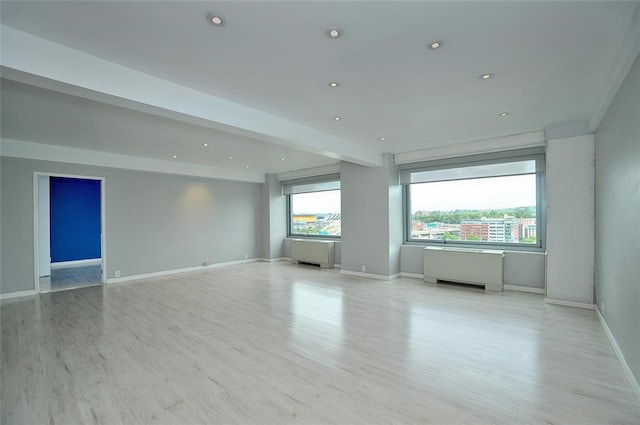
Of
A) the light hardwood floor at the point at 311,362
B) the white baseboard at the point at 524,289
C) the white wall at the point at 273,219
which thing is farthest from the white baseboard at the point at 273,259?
the white baseboard at the point at 524,289

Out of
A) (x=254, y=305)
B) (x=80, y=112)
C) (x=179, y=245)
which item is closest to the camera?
(x=80, y=112)

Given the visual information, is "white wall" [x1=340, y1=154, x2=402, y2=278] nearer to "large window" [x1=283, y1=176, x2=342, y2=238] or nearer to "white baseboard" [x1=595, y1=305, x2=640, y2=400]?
"large window" [x1=283, y1=176, x2=342, y2=238]

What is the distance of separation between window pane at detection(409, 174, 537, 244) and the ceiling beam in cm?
358

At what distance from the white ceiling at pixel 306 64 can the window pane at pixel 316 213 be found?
402cm

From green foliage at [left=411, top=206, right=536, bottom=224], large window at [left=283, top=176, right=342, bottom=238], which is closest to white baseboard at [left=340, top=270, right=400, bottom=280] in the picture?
green foliage at [left=411, top=206, right=536, bottom=224]

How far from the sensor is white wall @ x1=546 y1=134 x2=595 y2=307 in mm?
4094

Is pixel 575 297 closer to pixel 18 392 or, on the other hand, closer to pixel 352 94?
pixel 352 94

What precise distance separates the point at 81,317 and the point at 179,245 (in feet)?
10.9

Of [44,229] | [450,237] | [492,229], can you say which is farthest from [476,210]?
[44,229]

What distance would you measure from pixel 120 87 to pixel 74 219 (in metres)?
8.60

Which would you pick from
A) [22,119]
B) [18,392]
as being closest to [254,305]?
[18,392]

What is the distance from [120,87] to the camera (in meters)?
2.55

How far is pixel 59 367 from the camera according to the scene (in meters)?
2.64

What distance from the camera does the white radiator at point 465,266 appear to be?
508cm
